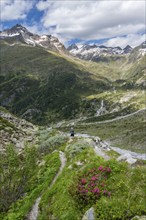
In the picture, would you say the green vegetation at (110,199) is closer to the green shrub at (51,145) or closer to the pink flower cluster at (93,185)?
the pink flower cluster at (93,185)

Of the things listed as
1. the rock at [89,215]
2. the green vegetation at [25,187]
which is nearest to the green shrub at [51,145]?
the green vegetation at [25,187]

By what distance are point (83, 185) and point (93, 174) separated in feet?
6.26

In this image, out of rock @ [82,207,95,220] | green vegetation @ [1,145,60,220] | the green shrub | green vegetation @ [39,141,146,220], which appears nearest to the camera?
green vegetation @ [39,141,146,220]

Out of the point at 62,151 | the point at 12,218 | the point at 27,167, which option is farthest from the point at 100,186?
the point at 62,151

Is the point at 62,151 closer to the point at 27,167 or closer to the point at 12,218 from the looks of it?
the point at 27,167

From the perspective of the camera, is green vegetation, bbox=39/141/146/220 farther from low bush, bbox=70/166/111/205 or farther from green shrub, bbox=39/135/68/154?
green shrub, bbox=39/135/68/154

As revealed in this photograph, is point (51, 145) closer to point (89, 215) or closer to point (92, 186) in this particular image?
point (92, 186)

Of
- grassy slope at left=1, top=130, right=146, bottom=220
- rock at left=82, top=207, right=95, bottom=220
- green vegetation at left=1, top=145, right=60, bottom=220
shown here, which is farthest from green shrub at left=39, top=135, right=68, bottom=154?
rock at left=82, top=207, right=95, bottom=220

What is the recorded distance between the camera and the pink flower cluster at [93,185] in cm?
2253

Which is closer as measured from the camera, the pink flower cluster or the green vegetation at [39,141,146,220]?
the green vegetation at [39,141,146,220]

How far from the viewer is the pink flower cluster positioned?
2253 cm

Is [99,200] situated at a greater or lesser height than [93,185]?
lesser

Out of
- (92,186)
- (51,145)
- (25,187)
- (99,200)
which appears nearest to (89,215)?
(99,200)

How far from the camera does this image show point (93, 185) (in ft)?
77.5
